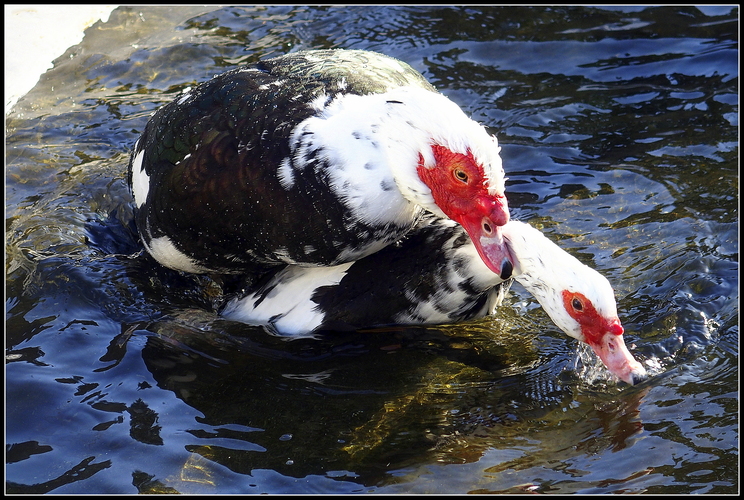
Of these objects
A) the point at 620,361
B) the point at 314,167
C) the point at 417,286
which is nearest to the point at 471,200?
the point at 314,167

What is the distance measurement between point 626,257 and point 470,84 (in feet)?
7.29

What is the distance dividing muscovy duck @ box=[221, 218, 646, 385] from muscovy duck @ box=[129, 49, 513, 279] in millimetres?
246

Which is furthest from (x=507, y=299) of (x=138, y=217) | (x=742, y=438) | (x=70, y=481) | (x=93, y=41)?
(x=93, y=41)

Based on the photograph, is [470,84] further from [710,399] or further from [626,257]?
[710,399]

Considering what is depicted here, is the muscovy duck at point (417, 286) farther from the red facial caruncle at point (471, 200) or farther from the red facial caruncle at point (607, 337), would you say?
the red facial caruncle at point (471, 200)

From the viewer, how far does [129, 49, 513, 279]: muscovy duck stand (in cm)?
350

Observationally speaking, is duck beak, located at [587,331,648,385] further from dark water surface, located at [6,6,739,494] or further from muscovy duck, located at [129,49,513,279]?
muscovy duck, located at [129,49,513,279]

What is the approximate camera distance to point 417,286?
419 centimetres

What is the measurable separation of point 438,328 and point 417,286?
0.32 metres

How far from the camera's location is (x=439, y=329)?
4.38 meters

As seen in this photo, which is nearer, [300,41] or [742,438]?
[742,438]

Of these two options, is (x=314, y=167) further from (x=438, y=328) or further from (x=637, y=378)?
(x=637, y=378)

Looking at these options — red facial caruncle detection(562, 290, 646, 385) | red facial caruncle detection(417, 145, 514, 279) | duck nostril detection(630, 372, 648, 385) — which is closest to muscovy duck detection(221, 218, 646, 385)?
red facial caruncle detection(562, 290, 646, 385)

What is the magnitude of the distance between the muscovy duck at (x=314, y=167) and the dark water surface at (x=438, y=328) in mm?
577
